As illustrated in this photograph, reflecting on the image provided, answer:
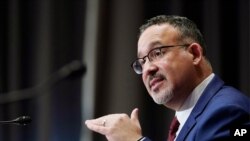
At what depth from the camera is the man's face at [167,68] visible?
133 centimetres

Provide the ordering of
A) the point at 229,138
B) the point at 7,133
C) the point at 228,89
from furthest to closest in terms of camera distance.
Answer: the point at 7,133, the point at 228,89, the point at 229,138

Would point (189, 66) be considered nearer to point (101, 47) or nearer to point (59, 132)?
point (101, 47)

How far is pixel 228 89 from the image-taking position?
1.28 metres

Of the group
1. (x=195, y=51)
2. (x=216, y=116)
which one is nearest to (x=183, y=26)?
(x=195, y=51)

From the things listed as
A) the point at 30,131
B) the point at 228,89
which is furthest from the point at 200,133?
the point at 30,131

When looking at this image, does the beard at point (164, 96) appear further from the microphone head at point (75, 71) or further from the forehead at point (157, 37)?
the microphone head at point (75, 71)

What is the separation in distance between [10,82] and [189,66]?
3.30ft

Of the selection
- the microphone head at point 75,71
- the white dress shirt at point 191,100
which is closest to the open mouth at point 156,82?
the white dress shirt at point 191,100

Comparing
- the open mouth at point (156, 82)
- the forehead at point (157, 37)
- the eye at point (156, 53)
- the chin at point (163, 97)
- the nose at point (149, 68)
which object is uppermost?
the forehead at point (157, 37)

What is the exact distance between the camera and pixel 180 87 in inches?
52.7

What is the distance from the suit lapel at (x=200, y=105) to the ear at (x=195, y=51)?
0.09m

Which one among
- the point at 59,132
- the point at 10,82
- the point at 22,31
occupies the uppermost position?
the point at 22,31

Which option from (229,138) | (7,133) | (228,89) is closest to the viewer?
(229,138)

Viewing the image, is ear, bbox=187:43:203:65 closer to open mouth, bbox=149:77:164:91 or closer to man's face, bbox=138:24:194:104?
man's face, bbox=138:24:194:104
